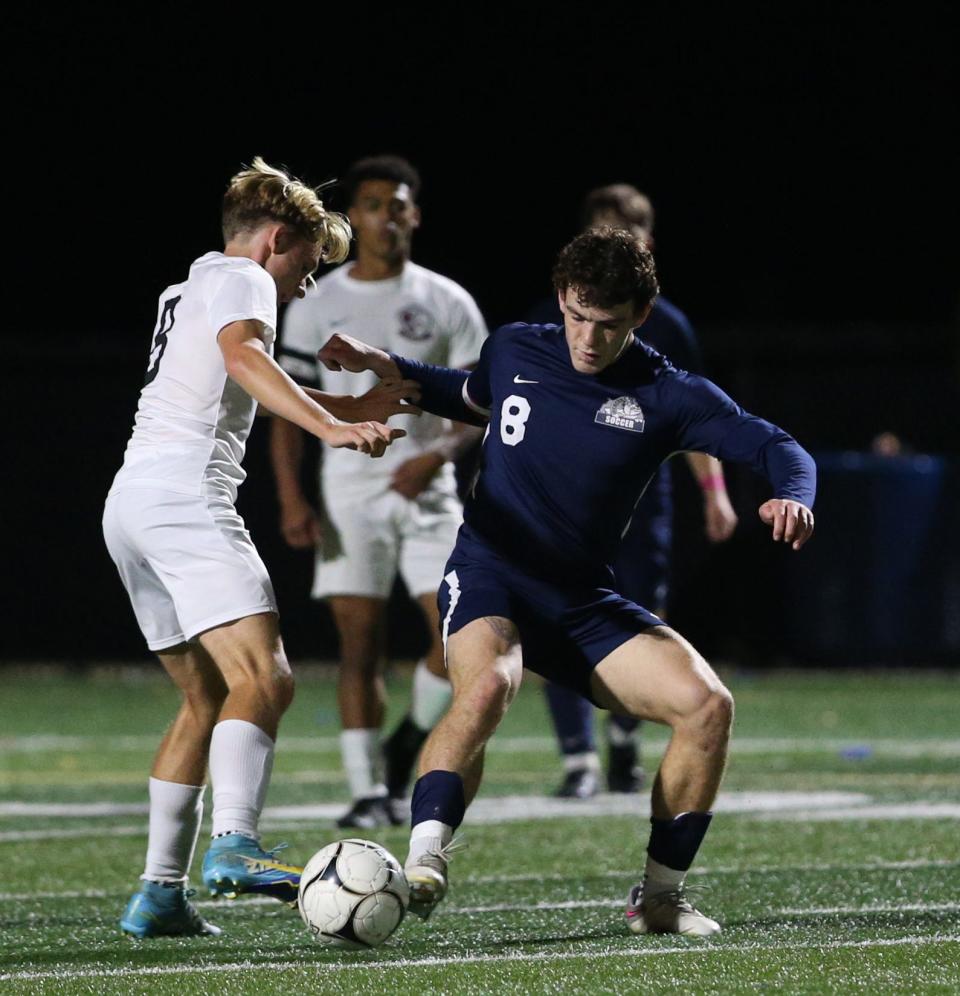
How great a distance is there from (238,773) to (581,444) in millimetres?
1146

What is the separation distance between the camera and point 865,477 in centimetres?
1438

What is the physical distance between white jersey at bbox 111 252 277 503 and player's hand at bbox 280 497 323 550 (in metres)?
2.17

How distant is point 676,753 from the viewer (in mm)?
4934

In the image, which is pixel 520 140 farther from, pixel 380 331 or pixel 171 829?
pixel 171 829

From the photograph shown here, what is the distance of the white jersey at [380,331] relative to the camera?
24.4 ft

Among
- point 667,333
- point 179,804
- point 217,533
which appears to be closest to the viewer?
point 217,533

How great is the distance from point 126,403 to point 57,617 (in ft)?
5.38

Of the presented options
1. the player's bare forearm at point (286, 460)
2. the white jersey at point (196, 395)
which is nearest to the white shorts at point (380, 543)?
the player's bare forearm at point (286, 460)

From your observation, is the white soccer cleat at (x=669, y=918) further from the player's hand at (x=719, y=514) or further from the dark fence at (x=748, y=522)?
the dark fence at (x=748, y=522)

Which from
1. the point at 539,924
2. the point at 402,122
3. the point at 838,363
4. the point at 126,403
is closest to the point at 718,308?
the point at 402,122

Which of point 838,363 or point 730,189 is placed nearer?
point 838,363

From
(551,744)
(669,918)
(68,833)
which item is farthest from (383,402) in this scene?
(551,744)

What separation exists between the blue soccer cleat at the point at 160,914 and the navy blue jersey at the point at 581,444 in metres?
1.15

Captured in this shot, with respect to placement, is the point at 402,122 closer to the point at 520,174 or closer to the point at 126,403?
the point at 520,174
